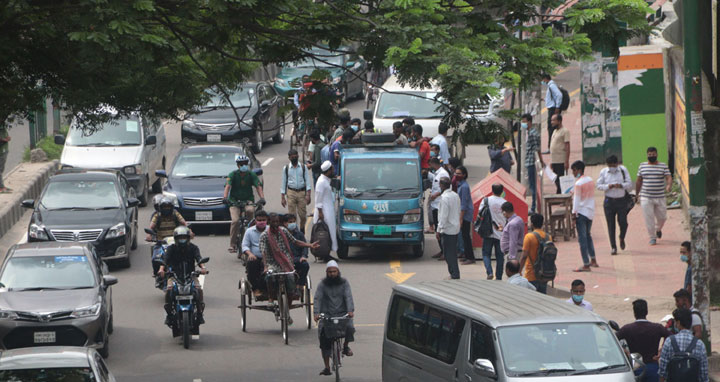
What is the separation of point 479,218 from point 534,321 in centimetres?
840

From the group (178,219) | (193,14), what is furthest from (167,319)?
(193,14)

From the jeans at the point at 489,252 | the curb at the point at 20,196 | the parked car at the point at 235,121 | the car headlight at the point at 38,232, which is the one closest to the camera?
the jeans at the point at 489,252

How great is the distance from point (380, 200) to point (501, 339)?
1102 centimetres

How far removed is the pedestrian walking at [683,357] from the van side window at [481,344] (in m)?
2.08

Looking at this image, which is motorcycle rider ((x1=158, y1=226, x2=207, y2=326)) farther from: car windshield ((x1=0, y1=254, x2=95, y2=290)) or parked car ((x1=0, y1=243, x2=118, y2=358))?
car windshield ((x1=0, y1=254, x2=95, y2=290))

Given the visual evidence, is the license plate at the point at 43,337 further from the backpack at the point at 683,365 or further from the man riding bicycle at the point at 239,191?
the backpack at the point at 683,365

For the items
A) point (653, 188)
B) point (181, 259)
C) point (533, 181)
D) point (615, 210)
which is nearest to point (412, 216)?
point (615, 210)

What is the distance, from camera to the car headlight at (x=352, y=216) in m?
22.0

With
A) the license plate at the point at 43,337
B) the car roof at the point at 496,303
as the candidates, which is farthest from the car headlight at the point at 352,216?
the car roof at the point at 496,303

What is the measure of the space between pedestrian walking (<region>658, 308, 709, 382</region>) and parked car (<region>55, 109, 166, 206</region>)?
54.3 ft

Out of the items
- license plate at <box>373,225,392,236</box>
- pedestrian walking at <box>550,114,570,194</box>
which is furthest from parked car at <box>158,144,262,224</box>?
pedestrian walking at <box>550,114,570,194</box>

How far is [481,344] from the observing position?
444 inches

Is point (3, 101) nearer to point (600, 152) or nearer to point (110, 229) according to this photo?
point (110, 229)

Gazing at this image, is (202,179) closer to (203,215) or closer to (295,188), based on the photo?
(203,215)
